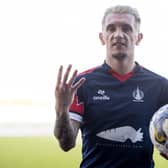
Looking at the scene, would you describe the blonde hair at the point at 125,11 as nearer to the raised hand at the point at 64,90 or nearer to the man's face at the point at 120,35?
the man's face at the point at 120,35

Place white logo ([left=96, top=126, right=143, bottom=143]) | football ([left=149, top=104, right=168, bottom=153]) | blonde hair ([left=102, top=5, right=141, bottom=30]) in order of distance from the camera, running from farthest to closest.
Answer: blonde hair ([left=102, top=5, right=141, bottom=30]) < white logo ([left=96, top=126, right=143, bottom=143]) < football ([left=149, top=104, right=168, bottom=153])

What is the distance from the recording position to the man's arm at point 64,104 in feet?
3.02

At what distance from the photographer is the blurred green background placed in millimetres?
1739

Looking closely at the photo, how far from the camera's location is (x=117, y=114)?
104 cm

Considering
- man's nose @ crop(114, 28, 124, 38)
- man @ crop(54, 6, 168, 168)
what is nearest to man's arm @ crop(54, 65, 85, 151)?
man @ crop(54, 6, 168, 168)

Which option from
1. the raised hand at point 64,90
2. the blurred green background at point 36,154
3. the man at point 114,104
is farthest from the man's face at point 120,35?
the blurred green background at point 36,154

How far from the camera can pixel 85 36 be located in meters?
1.71

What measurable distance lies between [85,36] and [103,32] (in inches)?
22.5

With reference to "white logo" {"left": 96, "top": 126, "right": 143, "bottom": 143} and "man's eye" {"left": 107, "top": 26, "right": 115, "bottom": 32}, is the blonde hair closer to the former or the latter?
"man's eye" {"left": 107, "top": 26, "right": 115, "bottom": 32}

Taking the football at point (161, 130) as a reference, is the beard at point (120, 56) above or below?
above

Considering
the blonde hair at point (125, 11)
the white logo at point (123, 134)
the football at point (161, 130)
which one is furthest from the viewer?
the blonde hair at point (125, 11)

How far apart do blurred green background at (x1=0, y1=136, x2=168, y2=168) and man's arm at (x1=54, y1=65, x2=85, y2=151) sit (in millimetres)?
734

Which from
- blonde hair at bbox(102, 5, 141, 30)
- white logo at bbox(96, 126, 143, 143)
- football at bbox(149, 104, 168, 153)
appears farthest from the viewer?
blonde hair at bbox(102, 5, 141, 30)

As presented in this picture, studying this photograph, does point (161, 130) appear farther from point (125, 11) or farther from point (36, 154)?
point (36, 154)
